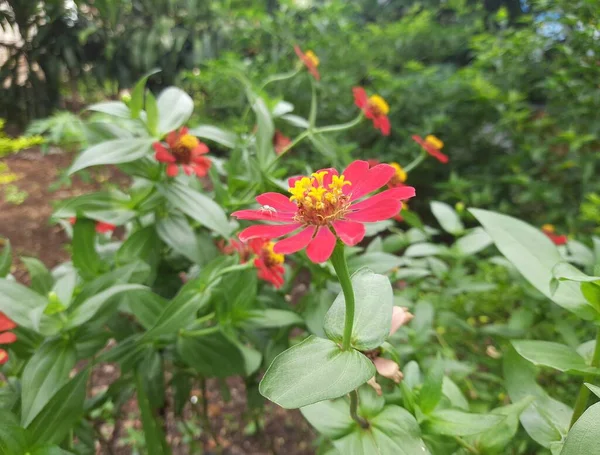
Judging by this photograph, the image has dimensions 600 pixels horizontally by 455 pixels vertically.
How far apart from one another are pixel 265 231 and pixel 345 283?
7cm

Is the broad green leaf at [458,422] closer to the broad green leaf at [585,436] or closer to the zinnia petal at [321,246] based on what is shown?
the broad green leaf at [585,436]

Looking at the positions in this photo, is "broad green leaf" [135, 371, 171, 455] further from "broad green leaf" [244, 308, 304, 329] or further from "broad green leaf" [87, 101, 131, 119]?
"broad green leaf" [87, 101, 131, 119]

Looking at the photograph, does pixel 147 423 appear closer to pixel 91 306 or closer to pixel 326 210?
pixel 91 306

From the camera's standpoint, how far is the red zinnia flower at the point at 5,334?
43 centimetres

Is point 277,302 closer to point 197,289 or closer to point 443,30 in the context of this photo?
point 197,289

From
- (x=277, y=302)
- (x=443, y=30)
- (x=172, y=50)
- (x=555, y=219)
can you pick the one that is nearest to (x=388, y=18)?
(x=443, y=30)

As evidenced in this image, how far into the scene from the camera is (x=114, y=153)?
52cm

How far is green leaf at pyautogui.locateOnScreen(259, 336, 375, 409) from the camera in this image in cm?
29

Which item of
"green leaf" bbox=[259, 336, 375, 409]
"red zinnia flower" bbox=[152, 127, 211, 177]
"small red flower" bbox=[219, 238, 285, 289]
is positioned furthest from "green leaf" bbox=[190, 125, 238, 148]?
"green leaf" bbox=[259, 336, 375, 409]

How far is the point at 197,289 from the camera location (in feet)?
1.62

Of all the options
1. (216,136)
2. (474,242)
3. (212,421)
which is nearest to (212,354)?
(216,136)

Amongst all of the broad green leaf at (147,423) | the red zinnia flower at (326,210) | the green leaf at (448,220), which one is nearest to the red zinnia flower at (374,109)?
the green leaf at (448,220)

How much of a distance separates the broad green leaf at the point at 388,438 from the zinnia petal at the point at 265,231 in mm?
186

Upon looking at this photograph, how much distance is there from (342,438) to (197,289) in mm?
223
